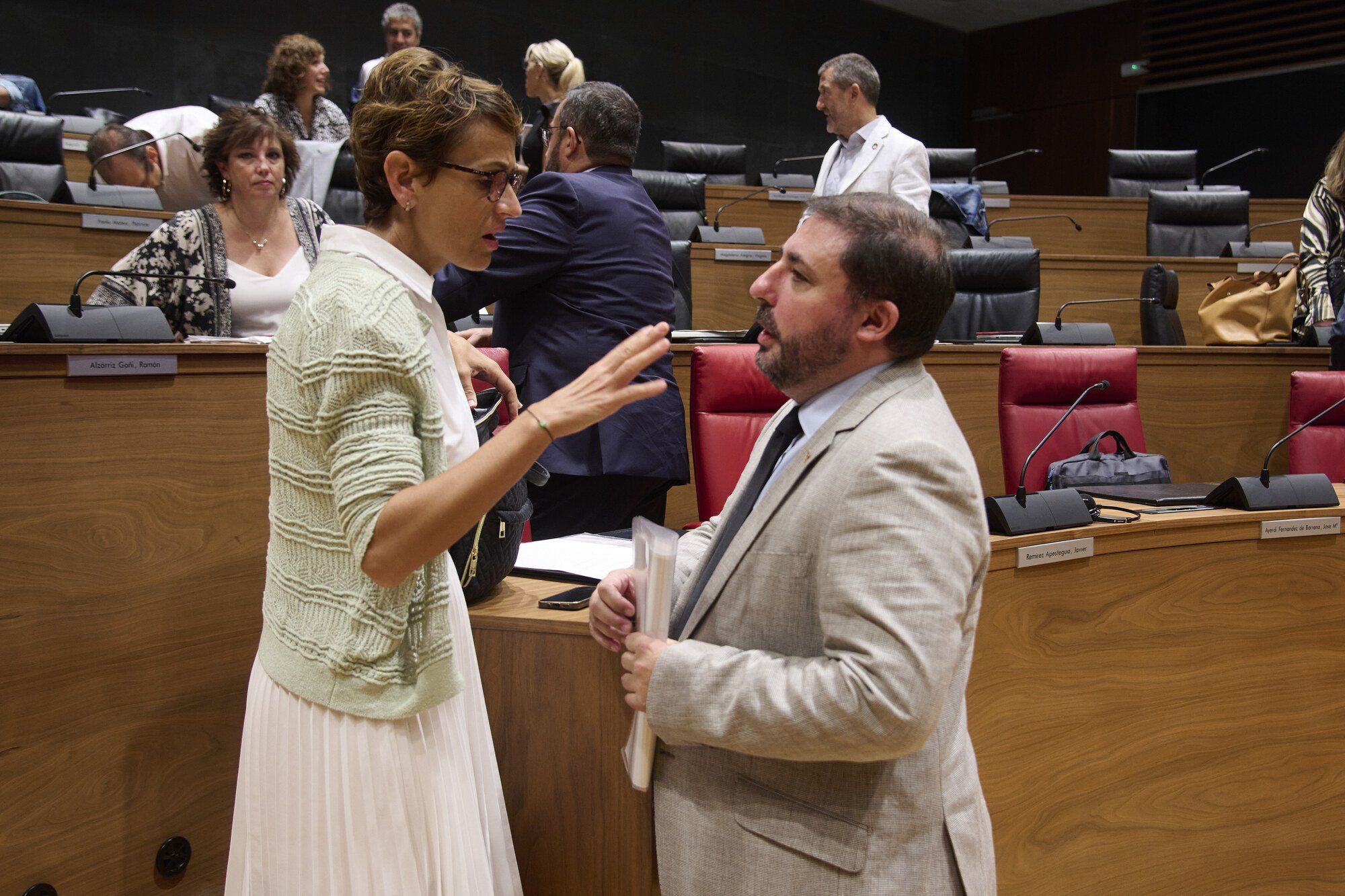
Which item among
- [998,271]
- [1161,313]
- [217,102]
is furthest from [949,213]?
[217,102]

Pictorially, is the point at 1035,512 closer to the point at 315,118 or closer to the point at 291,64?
the point at 291,64

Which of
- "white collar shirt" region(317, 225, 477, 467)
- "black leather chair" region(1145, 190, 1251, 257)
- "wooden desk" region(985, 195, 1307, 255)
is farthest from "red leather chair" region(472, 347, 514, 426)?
A: "black leather chair" region(1145, 190, 1251, 257)

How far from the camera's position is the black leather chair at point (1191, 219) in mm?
5516

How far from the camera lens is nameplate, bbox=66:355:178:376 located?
152 centimetres

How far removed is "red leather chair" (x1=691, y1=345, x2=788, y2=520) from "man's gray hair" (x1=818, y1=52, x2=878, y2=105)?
6.05ft

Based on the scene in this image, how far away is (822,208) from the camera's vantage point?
1.02 m

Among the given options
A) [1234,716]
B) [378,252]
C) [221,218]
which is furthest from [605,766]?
[221,218]

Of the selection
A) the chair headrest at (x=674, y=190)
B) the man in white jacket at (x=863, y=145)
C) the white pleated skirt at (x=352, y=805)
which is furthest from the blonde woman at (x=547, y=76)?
the white pleated skirt at (x=352, y=805)

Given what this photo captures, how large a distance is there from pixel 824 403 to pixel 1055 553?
706 millimetres

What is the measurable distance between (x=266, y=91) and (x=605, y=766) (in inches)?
139

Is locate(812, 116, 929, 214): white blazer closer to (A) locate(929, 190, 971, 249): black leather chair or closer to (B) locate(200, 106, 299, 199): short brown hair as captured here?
(A) locate(929, 190, 971, 249): black leather chair

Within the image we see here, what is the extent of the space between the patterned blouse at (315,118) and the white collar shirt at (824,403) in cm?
333

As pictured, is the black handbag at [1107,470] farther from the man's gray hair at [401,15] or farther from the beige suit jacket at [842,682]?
the man's gray hair at [401,15]

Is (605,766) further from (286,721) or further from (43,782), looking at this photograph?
(43,782)
